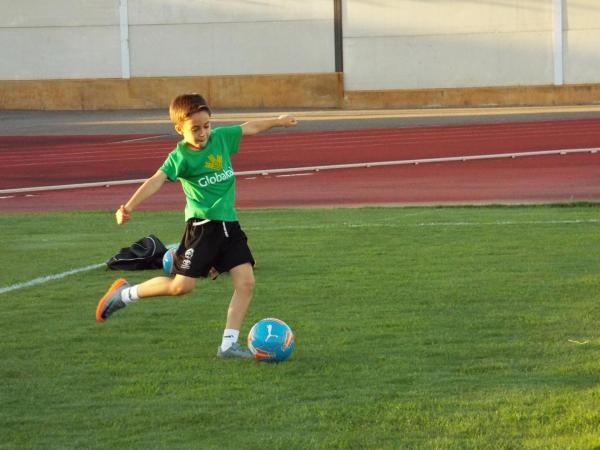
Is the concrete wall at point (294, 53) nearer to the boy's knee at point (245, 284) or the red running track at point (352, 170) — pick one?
the red running track at point (352, 170)

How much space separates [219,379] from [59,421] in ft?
3.90

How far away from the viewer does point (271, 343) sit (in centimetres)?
799

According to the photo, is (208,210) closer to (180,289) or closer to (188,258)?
(188,258)

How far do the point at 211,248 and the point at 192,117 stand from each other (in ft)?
2.67

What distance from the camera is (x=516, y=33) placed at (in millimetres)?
44906

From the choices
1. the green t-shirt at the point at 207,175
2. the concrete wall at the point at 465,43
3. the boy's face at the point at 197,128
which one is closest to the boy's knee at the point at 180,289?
the green t-shirt at the point at 207,175

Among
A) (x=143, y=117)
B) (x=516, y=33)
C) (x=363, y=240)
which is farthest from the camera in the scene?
(x=516, y=33)

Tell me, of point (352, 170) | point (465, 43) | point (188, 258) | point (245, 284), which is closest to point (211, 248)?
point (188, 258)

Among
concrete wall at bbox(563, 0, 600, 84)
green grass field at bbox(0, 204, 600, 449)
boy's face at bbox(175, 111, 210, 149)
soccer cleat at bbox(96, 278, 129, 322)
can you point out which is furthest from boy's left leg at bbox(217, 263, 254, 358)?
concrete wall at bbox(563, 0, 600, 84)

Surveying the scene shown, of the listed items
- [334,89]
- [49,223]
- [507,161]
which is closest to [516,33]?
[334,89]

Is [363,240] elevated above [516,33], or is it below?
below

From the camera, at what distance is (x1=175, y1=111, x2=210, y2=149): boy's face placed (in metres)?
8.19

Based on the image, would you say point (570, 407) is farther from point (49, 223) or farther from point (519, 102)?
point (519, 102)

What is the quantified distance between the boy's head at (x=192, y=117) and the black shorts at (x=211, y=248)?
511 mm
